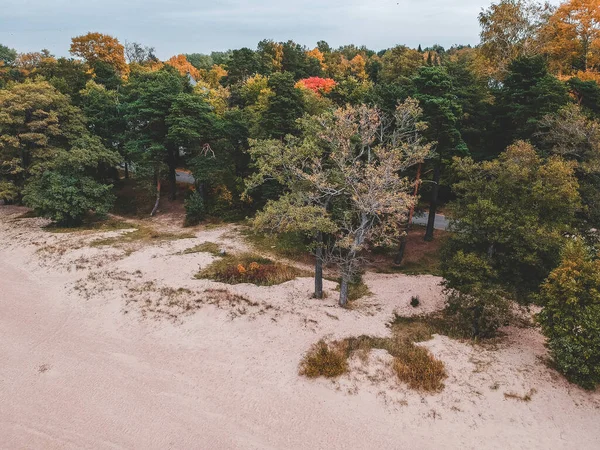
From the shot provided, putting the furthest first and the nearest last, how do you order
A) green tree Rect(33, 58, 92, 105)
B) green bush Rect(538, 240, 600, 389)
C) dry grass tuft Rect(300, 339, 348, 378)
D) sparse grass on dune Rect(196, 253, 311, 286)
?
green tree Rect(33, 58, 92, 105)
sparse grass on dune Rect(196, 253, 311, 286)
dry grass tuft Rect(300, 339, 348, 378)
green bush Rect(538, 240, 600, 389)

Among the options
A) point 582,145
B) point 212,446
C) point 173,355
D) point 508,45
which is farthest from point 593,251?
point 508,45

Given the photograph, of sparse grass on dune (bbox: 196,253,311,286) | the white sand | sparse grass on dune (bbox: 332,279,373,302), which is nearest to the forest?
sparse grass on dune (bbox: 332,279,373,302)

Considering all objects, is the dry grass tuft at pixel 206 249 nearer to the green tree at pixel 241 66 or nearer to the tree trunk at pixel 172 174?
the tree trunk at pixel 172 174

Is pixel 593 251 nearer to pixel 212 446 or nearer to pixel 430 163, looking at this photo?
pixel 430 163

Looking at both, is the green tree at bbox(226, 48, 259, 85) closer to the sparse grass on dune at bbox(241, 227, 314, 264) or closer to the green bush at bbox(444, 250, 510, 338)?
the sparse grass on dune at bbox(241, 227, 314, 264)

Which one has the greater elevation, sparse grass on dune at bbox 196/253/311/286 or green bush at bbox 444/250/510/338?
green bush at bbox 444/250/510/338

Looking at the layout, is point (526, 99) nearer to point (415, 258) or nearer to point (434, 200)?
point (434, 200)
